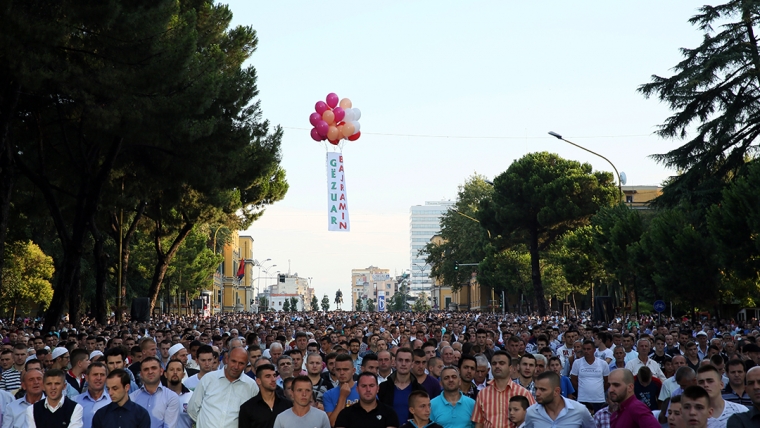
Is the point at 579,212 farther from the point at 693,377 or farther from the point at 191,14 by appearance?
the point at 693,377

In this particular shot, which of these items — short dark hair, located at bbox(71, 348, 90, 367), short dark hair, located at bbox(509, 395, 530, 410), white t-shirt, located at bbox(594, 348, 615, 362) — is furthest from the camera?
white t-shirt, located at bbox(594, 348, 615, 362)

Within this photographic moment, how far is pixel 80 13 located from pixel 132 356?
11157 mm

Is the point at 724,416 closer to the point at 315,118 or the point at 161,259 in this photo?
the point at 315,118

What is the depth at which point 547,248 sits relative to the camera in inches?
2653

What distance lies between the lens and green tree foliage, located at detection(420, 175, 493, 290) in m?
90.7

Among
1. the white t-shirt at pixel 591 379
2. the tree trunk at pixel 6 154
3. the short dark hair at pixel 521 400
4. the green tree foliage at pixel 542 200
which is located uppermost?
the green tree foliage at pixel 542 200

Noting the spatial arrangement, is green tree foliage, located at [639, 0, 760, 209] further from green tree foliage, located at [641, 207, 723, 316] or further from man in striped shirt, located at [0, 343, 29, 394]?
man in striped shirt, located at [0, 343, 29, 394]

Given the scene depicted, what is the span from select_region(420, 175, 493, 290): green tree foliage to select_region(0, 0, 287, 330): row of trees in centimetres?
5244

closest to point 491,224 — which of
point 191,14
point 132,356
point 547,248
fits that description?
point 547,248

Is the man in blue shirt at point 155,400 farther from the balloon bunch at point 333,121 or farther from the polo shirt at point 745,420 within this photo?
the balloon bunch at point 333,121

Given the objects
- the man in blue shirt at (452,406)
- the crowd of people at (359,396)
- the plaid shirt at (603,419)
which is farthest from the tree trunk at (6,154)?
the plaid shirt at (603,419)

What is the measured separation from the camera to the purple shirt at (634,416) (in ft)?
20.9

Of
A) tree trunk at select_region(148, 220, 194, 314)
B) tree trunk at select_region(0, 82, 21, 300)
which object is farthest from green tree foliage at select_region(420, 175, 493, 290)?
tree trunk at select_region(0, 82, 21, 300)

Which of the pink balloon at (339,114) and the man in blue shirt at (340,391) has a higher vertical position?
the pink balloon at (339,114)
